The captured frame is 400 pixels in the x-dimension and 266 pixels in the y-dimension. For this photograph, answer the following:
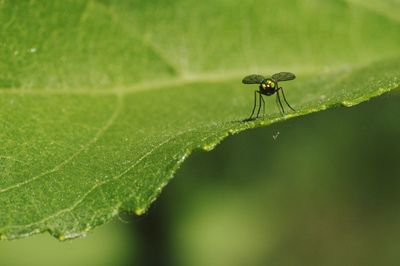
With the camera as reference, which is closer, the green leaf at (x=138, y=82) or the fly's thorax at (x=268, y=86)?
the green leaf at (x=138, y=82)

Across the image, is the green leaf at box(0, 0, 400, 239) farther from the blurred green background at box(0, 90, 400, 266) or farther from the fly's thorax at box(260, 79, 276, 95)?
the blurred green background at box(0, 90, 400, 266)

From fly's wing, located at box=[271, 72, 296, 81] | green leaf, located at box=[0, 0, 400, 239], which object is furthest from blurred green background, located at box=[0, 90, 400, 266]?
fly's wing, located at box=[271, 72, 296, 81]

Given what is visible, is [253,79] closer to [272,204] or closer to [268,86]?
Result: [268,86]

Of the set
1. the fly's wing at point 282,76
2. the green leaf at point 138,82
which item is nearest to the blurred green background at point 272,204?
the green leaf at point 138,82

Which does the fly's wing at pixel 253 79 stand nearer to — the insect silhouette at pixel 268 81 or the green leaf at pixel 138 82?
the insect silhouette at pixel 268 81

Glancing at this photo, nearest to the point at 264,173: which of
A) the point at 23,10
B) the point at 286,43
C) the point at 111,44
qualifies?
the point at 286,43

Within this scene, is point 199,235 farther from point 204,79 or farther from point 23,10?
point 23,10
